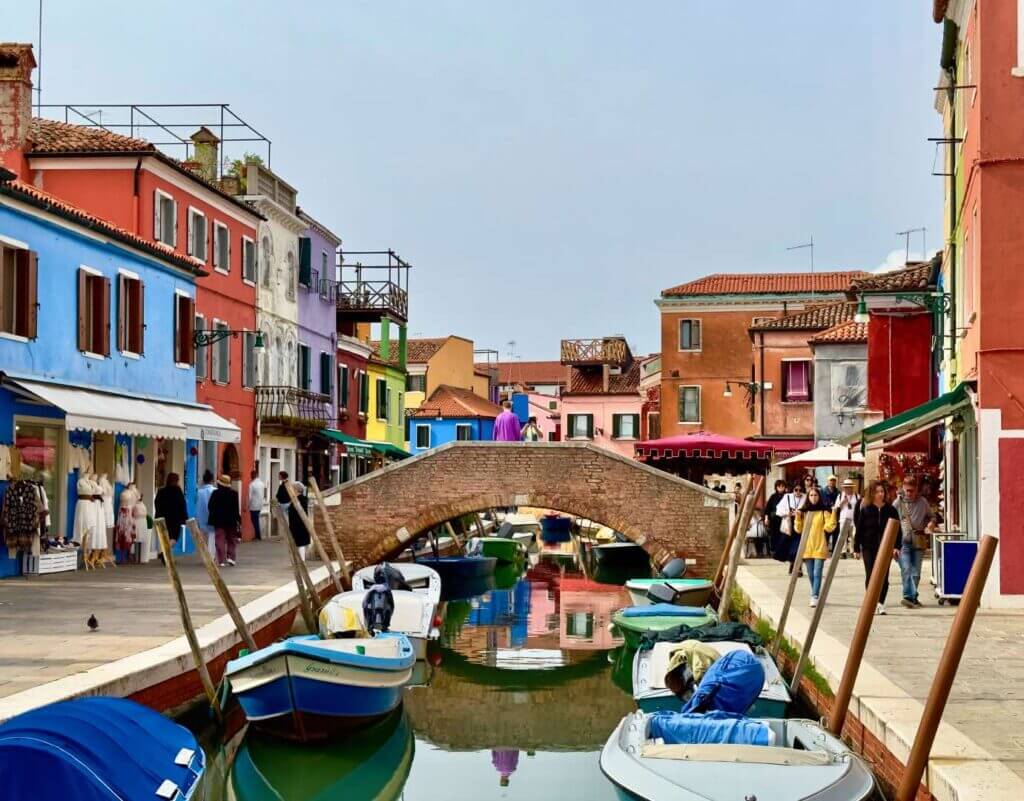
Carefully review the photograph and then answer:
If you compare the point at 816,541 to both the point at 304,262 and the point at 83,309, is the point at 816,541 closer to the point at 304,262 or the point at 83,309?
the point at 83,309

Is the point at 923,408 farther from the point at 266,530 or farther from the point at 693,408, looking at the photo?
the point at 693,408

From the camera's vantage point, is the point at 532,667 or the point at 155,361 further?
the point at 155,361

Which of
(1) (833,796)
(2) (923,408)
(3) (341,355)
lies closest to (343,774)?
(1) (833,796)

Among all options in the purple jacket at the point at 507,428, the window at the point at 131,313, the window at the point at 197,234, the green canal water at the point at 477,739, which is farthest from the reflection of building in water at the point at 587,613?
the window at the point at 197,234

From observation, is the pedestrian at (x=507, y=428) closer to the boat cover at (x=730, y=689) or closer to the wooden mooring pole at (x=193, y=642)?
the wooden mooring pole at (x=193, y=642)

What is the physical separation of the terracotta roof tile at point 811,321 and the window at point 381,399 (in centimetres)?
1149

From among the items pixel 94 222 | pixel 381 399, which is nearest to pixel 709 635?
pixel 94 222

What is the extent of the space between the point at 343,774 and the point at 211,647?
1982 millimetres

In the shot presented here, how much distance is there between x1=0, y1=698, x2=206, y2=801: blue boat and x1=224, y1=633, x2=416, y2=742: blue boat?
3.34m

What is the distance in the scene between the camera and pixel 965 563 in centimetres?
1716

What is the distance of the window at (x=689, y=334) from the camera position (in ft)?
165

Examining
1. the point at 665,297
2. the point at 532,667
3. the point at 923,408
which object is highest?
the point at 665,297

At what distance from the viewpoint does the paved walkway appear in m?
12.5

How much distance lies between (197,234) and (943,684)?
2324cm
